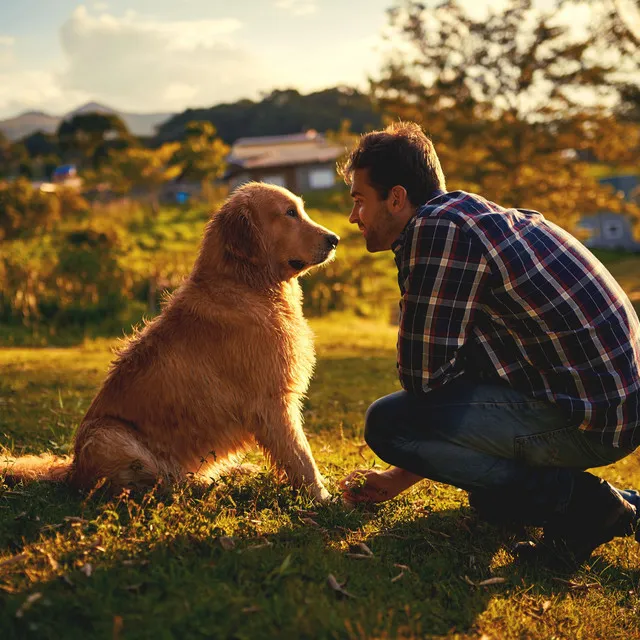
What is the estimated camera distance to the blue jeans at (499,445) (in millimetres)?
3652

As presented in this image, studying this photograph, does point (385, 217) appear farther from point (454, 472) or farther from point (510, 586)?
point (510, 586)

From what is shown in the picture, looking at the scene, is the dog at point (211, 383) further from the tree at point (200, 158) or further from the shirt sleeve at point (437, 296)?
the tree at point (200, 158)

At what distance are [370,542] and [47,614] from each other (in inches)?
63.9

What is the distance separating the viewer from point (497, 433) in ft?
12.0

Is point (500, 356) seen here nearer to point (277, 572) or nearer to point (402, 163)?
point (402, 163)

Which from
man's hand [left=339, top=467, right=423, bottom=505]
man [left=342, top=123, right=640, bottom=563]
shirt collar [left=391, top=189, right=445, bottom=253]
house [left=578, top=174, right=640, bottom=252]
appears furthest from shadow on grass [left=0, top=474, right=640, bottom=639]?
house [left=578, top=174, right=640, bottom=252]

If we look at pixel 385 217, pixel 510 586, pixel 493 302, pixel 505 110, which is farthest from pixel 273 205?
pixel 505 110

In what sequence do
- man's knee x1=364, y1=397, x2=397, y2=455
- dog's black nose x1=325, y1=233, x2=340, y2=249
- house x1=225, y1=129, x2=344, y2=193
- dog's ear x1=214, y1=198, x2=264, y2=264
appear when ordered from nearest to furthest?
man's knee x1=364, y1=397, x2=397, y2=455 < dog's ear x1=214, y1=198, x2=264, y2=264 < dog's black nose x1=325, y1=233, x2=340, y2=249 < house x1=225, y1=129, x2=344, y2=193

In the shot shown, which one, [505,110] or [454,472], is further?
[505,110]

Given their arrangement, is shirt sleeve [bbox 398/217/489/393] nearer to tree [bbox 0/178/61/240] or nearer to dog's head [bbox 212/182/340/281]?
dog's head [bbox 212/182/340/281]

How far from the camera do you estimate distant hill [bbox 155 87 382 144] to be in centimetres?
7462

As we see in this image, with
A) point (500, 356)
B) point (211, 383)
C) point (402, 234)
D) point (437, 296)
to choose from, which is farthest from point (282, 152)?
point (437, 296)

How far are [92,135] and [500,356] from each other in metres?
55.9

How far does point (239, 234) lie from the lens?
436 cm
